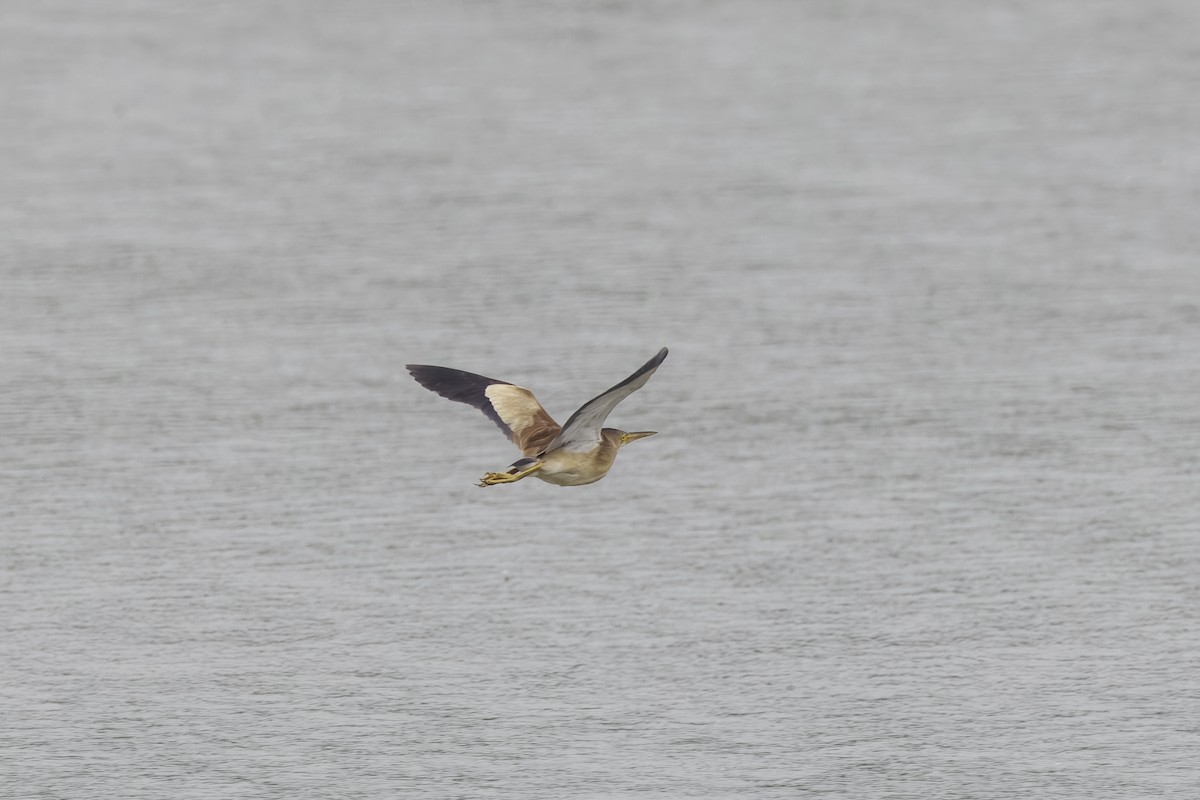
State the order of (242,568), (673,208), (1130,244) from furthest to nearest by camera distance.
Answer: (673,208)
(1130,244)
(242,568)

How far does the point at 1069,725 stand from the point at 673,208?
23.6ft

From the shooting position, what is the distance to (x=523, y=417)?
7.86 m

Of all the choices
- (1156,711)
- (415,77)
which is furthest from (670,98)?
(1156,711)

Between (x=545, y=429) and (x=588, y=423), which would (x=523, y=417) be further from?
(x=588, y=423)

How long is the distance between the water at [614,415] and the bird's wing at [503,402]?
3.06 feet

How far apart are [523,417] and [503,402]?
117 mm

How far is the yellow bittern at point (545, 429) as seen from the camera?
689cm

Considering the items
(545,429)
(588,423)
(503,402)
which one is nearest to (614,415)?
(503,402)

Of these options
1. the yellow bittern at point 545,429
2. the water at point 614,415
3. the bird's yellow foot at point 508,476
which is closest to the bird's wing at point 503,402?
the yellow bittern at point 545,429

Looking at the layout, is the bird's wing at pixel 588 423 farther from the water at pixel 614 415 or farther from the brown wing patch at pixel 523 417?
the water at pixel 614 415

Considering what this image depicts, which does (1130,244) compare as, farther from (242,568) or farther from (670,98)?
(242,568)

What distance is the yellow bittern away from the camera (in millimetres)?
6891

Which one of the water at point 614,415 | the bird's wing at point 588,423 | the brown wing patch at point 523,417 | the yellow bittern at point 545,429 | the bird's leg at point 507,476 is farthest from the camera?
the brown wing patch at point 523,417

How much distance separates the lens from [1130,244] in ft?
43.2
